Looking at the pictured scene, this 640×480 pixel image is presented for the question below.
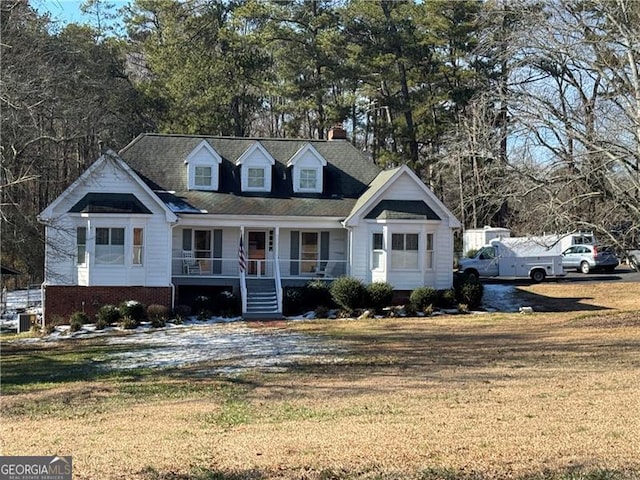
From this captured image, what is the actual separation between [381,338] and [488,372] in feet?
22.0

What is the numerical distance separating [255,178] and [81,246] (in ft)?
26.0

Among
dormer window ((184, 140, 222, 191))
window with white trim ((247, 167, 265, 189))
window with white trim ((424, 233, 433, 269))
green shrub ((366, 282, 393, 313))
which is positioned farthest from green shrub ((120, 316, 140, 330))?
window with white trim ((424, 233, 433, 269))

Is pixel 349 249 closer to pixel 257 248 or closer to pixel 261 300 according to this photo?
pixel 261 300

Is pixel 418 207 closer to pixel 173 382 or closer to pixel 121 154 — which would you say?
pixel 121 154

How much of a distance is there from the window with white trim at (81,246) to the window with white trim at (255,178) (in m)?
7.37

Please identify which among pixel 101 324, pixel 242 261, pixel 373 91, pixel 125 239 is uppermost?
pixel 373 91

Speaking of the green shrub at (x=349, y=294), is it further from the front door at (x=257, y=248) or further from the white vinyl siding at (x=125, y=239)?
the white vinyl siding at (x=125, y=239)

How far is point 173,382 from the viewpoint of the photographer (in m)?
13.1

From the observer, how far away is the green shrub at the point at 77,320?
78.8 ft

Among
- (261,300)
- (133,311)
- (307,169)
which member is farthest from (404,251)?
(133,311)

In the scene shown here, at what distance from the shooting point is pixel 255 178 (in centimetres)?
3036

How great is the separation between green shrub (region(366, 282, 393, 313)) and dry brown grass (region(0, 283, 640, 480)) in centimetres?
957

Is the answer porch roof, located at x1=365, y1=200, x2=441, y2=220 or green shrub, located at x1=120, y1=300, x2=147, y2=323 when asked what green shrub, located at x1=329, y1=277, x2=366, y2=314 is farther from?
green shrub, located at x1=120, y1=300, x2=147, y2=323

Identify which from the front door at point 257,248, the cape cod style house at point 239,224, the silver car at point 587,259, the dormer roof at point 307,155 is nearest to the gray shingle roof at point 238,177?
the cape cod style house at point 239,224
